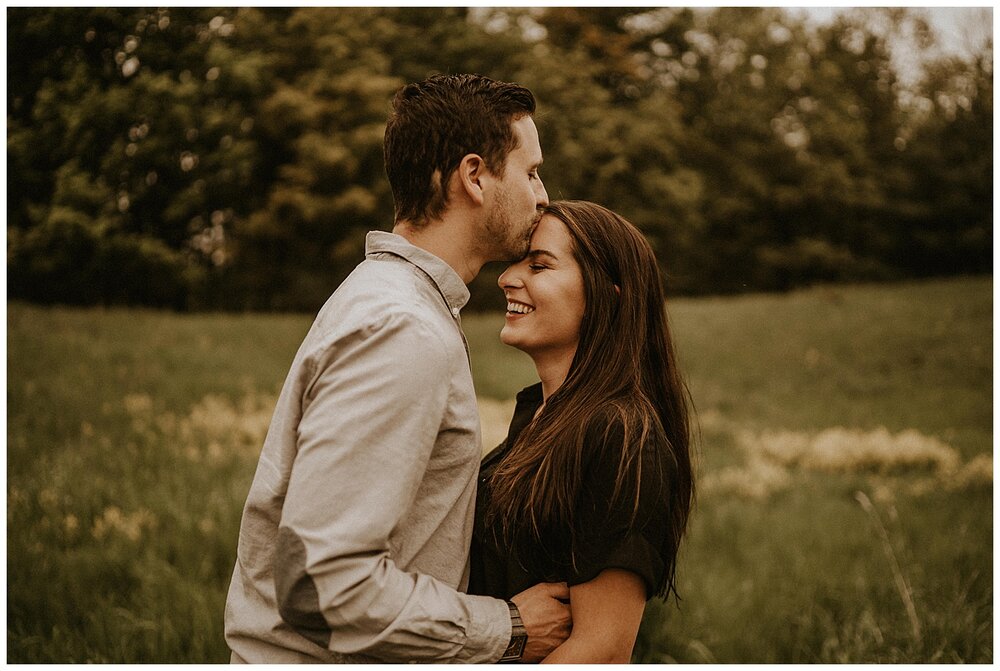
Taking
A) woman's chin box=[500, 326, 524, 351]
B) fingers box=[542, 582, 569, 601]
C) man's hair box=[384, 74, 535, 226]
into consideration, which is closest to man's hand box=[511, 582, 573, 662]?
fingers box=[542, 582, 569, 601]

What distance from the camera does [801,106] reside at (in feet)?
66.1

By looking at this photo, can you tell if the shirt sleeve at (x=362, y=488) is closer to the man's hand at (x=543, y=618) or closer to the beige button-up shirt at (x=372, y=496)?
the beige button-up shirt at (x=372, y=496)

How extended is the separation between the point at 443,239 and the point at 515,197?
0.20 metres

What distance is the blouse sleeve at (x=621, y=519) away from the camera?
1741 millimetres

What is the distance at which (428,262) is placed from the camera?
1822mm

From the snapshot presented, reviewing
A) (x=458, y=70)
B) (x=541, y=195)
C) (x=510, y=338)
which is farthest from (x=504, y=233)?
(x=458, y=70)

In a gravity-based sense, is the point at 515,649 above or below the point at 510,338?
below

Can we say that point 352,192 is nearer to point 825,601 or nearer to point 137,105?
point 137,105

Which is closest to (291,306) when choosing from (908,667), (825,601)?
(825,601)

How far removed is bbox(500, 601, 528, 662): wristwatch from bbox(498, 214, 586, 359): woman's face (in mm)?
683

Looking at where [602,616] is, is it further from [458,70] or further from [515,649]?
[458,70]

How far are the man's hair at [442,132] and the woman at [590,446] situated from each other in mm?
349

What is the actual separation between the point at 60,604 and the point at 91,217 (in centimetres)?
412

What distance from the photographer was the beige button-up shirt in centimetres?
145
